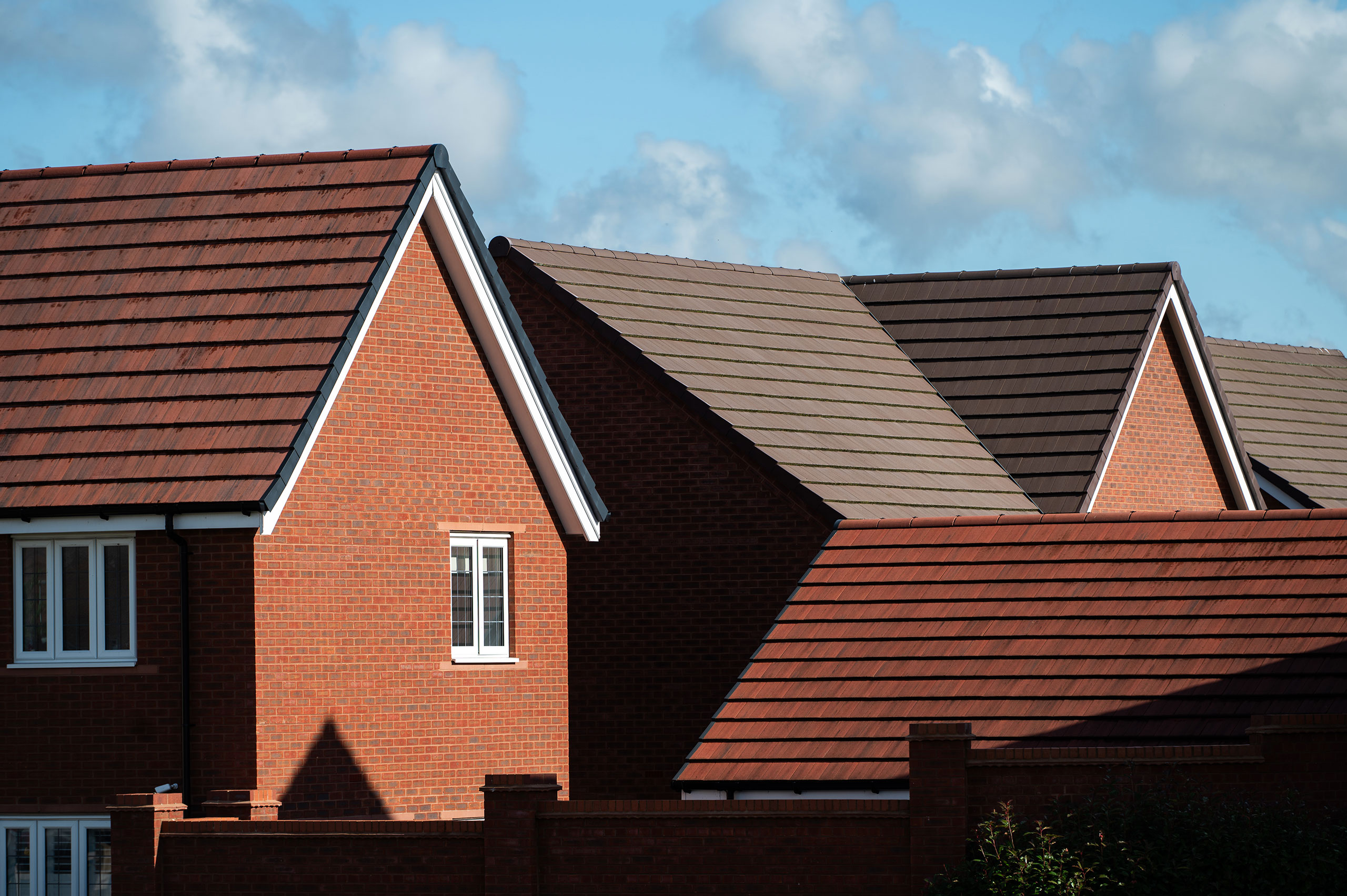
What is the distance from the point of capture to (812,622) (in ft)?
62.3

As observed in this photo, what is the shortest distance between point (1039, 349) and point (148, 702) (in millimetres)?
15109

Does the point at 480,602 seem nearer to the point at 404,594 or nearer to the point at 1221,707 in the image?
the point at 404,594

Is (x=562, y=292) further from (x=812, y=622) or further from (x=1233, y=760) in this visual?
(x=1233, y=760)

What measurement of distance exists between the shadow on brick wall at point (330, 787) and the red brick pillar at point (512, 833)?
2.95 metres

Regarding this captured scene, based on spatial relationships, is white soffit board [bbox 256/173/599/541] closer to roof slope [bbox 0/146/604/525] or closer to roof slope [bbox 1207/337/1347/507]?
roof slope [bbox 0/146/604/525]

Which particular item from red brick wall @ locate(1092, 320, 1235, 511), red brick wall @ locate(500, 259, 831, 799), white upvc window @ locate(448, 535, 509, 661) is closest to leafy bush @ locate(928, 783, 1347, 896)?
white upvc window @ locate(448, 535, 509, 661)

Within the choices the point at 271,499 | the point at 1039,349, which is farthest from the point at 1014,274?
the point at 271,499

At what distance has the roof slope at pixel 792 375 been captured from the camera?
75.3 ft

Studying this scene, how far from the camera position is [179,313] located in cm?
1866

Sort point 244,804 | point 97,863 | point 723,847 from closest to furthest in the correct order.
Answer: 1. point 723,847
2. point 244,804
3. point 97,863

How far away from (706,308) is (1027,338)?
16.6 ft

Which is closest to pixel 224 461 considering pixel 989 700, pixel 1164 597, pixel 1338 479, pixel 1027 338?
pixel 989 700

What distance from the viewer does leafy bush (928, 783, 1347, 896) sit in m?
13.3

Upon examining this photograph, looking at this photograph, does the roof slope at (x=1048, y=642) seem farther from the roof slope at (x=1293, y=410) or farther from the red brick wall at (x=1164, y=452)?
the roof slope at (x=1293, y=410)
